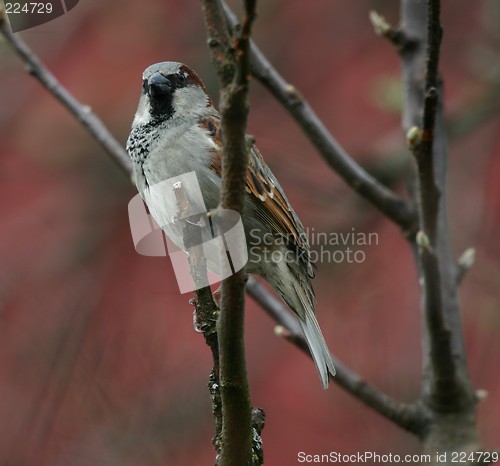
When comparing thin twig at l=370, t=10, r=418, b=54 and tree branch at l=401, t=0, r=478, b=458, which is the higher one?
thin twig at l=370, t=10, r=418, b=54

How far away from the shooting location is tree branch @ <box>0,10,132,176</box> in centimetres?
246

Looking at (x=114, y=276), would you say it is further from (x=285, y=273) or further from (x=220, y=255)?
(x=220, y=255)

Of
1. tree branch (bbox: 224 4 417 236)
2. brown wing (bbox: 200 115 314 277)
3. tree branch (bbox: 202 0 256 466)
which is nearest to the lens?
tree branch (bbox: 202 0 256 466)

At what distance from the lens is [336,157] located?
8.04 ft

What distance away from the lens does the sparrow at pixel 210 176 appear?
2477mm

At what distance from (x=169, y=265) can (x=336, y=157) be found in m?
1.74

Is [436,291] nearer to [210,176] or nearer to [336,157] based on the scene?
[336,157]

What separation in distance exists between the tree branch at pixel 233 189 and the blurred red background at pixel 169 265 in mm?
923

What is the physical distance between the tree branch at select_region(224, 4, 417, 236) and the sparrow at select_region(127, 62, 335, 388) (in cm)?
20

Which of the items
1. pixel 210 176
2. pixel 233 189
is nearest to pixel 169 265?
pixel 210 176
